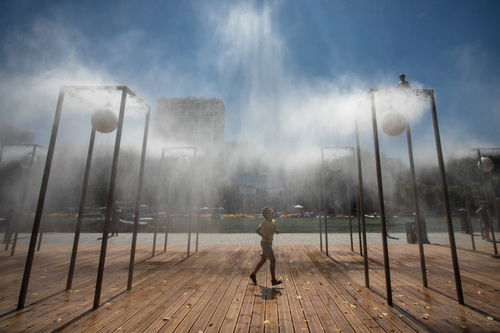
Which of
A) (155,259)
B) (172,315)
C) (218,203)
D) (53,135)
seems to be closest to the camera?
(172,315)

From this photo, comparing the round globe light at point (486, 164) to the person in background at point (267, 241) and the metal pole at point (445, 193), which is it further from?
the person in background at point (267, 241)

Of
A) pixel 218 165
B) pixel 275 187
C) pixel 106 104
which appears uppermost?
pixel 218 165

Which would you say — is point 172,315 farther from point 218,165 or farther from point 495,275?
point 218,165

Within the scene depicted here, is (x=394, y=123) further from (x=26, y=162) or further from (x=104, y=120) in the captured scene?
(x=26, y=162)

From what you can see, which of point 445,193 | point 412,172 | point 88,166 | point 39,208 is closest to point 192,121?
point 88,166

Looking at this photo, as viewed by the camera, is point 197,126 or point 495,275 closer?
point 495,275

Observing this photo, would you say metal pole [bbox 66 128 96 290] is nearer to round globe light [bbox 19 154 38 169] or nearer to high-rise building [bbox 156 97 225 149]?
round globe light [bbox 19 154 38 169]

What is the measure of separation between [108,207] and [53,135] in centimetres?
177

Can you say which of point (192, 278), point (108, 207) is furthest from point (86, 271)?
point (108, 207)

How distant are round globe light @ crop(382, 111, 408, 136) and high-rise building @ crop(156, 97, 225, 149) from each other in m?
98.7

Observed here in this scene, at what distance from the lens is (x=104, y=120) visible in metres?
5.44

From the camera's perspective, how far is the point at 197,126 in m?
105

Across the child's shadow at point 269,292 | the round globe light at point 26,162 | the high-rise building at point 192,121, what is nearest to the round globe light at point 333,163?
the child's shadow at point 269,292

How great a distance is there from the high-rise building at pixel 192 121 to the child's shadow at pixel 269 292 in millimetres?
99201
